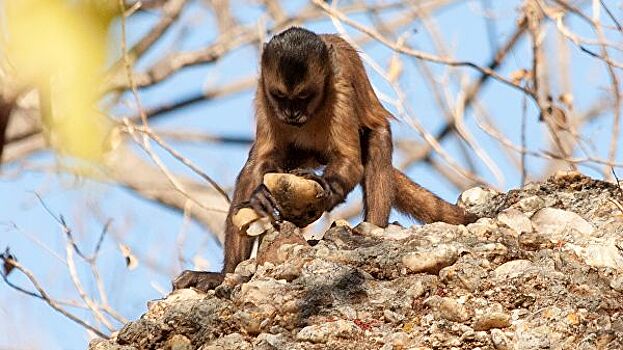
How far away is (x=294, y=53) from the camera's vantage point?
6801 mm

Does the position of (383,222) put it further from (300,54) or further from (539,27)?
(539,27)

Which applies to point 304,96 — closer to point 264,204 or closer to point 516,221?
point 264,204

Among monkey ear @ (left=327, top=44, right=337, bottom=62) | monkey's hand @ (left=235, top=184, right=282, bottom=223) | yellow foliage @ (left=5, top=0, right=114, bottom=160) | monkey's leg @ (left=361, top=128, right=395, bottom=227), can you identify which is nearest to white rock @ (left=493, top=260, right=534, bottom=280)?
monkey's hand @ (left=235, top=184, right=282, bottom=223)

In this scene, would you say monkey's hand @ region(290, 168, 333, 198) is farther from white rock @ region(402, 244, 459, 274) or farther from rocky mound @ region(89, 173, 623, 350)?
white rock @ region(402, 244, 459, 274)

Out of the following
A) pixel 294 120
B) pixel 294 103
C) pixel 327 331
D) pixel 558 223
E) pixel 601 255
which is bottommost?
pixel 327 331

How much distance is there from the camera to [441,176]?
1391 centimetres

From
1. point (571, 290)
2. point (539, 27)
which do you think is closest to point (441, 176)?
point (539, 27)

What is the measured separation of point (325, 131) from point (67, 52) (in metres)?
4.44

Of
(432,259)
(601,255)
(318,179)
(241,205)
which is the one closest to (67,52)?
(432,259)

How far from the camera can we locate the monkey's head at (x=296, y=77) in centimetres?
672

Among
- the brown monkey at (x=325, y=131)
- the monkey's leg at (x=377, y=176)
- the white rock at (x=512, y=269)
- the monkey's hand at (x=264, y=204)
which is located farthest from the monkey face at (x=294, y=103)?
the white rock at (x=512, y=269)

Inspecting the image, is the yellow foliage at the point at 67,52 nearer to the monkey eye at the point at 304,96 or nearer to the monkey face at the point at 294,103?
the monkey face at the point at 294,103

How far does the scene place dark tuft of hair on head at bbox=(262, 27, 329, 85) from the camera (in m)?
6.74

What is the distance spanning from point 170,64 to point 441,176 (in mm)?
3464
